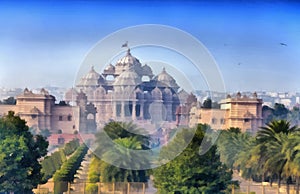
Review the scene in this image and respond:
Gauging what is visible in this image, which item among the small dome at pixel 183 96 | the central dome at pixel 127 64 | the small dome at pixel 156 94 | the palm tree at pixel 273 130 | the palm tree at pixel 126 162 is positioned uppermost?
the central dome at pixel 127 64

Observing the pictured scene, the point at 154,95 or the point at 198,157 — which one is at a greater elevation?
the point at 154,95

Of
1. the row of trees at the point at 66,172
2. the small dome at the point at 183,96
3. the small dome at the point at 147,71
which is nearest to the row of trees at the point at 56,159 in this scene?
the row of trees at the point at 66,172

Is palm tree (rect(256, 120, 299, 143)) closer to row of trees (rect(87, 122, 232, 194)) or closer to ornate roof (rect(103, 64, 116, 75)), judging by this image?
row of trees (rect(87, 122, 232, 194))

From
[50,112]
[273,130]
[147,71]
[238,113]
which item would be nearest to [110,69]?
[147,71]

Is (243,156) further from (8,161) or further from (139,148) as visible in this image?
(8,161)

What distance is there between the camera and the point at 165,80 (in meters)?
6.88

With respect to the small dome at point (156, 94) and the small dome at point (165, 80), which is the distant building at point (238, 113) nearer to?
the small dome at point (165, 80)

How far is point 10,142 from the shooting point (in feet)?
18.1

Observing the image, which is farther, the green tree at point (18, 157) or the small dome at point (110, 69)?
the small dome at point (110, 69)

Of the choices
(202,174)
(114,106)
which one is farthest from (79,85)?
(202,174)

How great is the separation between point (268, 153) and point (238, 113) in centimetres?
355

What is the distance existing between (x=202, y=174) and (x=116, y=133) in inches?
74.6

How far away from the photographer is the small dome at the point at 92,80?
6.83 meters

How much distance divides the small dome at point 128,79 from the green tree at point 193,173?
297cm
